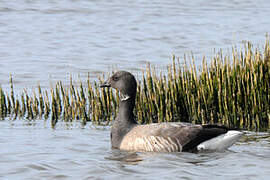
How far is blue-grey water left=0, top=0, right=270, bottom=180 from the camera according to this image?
11.1 m

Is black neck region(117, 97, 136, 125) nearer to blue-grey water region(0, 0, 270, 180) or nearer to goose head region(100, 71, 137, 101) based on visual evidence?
goose head region(100, 71, 137, 101)

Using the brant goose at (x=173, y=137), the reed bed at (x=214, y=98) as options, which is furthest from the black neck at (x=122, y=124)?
the reed bed at (x=214, y=98)

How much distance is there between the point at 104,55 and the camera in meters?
27.8

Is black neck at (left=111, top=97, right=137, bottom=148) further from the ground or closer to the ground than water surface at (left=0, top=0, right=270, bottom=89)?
closer to the ground

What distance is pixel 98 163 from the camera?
37.6ft

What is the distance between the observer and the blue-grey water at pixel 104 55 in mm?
11125

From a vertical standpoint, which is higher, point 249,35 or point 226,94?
point 249,35

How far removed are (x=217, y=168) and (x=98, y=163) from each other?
227 cm

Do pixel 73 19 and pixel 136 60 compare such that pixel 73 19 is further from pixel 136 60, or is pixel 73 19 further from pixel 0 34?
pixel 136 60

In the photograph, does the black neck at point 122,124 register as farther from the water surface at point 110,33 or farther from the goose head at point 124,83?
the water surface at point 110,33

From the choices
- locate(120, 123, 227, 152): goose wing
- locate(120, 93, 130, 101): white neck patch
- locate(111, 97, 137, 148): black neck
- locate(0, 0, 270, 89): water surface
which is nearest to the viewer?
locate(120, 123, 227, 152): goose wing

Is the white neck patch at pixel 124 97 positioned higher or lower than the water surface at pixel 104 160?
higher

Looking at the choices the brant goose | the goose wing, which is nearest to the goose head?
the brant goose

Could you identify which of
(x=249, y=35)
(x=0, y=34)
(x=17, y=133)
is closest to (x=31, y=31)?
(x=0, y=34)
